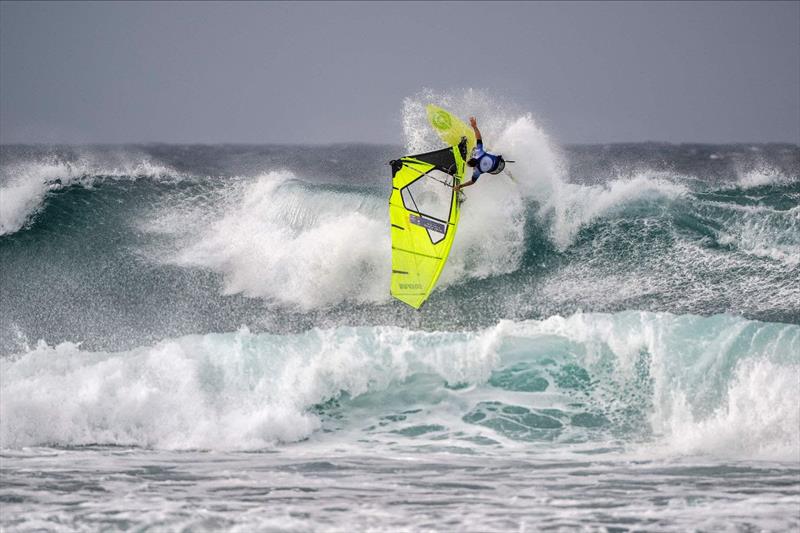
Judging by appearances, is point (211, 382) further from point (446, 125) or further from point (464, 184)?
point (446, 125)

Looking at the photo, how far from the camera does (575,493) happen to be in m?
8.41

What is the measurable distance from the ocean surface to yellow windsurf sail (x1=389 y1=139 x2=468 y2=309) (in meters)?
0.71

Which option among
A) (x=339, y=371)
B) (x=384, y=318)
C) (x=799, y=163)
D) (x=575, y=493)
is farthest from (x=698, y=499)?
(x=799, y=163)

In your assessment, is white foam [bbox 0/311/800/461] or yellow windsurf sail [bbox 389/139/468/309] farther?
yellow windsurf sail [bbox 389/139/468/309]

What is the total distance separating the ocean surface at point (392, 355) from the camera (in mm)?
8383

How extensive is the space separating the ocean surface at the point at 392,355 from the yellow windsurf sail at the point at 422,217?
0.71m

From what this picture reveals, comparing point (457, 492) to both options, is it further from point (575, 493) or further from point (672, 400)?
point (672, 400)

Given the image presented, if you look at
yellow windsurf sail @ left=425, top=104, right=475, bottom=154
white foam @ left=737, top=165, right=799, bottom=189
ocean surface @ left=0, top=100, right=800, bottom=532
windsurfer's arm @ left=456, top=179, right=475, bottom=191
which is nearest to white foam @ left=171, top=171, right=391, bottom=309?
ocean surface @ left=0, top=100, right=800, bottom=532

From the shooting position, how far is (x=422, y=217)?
1220cm

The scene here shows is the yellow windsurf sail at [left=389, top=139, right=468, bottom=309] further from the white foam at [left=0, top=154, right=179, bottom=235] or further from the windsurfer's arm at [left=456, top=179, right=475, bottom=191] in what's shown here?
the white foam at [left=0, top=154, right=179, bottom=235]

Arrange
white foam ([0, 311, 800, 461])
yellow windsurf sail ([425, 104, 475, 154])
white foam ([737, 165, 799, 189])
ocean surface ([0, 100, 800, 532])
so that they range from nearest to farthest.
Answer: ocean surface ([0, 100, 800, 532]), white foam ([0, 311, 800, 461]), yellow windsurf sail ([425, 104, 475, 154]), white foam ([737, 165, 799, 189])

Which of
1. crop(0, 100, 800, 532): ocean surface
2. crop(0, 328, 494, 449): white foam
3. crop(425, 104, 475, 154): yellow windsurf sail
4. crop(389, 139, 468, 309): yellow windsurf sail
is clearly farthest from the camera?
crop(425, 104, 475, 154): yellow windsurf sail

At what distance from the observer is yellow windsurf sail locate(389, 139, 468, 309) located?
11.8 meters

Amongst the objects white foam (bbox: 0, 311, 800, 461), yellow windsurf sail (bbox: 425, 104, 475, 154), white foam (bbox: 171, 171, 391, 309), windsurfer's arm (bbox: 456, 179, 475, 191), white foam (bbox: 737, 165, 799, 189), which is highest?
yellow windsurf sail (bbox: 425, 104, 475, 154)
